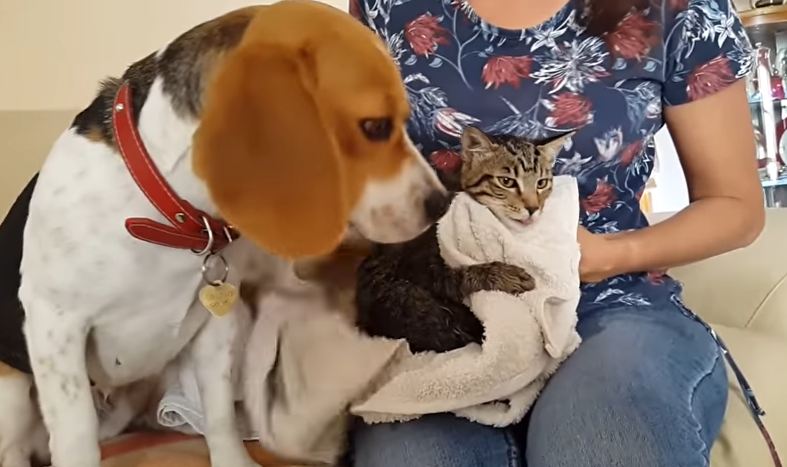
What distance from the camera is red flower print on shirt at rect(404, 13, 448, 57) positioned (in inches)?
50.9

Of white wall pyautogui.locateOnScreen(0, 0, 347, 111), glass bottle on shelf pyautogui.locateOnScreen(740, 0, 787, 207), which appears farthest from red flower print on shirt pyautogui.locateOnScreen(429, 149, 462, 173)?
glass bottle on shelf pyautogui.locateOnScreen(740, 0, 787, 207)

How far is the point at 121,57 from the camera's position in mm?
1852

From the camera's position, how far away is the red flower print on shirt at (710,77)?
1.25m

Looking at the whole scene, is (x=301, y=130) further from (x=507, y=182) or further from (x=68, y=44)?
(x=68, y=44)

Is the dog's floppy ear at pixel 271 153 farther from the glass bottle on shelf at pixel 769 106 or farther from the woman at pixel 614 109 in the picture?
the glass bottle on shelf at pixel 769 106

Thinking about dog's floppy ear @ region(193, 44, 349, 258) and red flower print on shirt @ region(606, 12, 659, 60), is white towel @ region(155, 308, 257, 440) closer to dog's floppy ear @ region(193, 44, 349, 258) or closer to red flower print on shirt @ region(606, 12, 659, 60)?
dog's floppy ear @ region(193, 44, 349, 258)

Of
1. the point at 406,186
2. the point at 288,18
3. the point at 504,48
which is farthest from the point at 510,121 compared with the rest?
the point at 288,18

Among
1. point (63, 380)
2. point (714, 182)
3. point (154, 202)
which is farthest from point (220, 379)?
point (714, 182)

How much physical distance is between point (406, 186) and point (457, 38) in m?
0.34

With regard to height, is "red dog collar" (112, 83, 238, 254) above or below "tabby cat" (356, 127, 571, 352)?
above

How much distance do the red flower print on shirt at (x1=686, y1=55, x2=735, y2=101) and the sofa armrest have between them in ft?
1.48

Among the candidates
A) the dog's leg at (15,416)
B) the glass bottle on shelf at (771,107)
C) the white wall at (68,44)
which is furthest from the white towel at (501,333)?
the glass bottle on shelf at (771,107)

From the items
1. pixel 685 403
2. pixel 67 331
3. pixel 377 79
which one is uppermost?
pixel 377 79

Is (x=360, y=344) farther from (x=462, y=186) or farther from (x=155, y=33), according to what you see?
(x=155, y=33)
